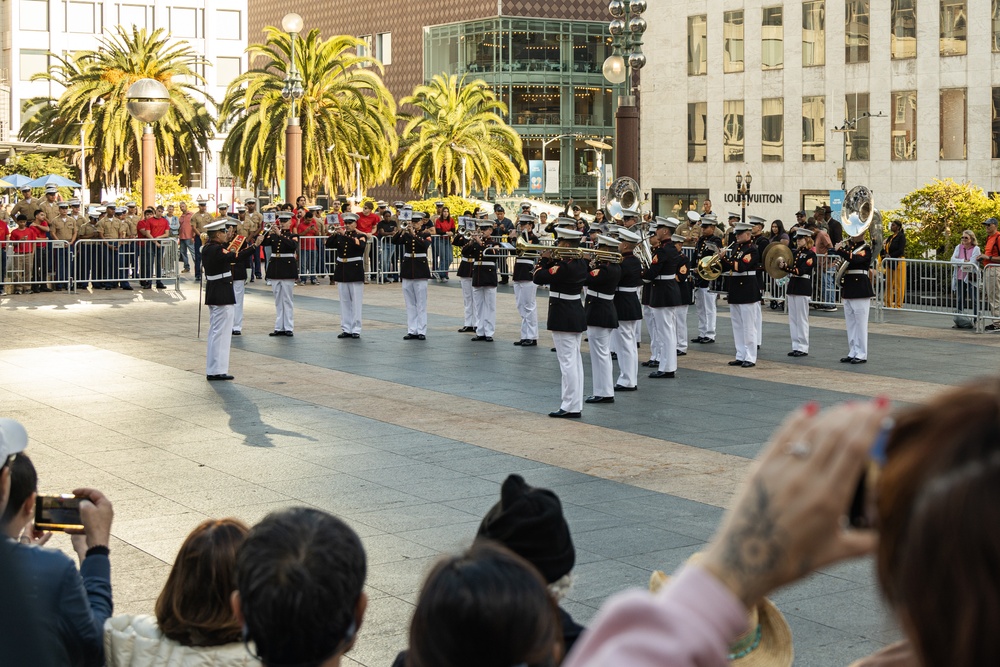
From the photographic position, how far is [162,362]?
60.1 feet

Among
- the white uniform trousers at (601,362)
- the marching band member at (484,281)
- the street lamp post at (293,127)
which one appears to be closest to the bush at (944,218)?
the marching band member at (484,281)

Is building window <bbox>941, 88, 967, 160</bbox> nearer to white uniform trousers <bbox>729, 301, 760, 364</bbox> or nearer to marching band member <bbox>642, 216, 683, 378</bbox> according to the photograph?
white uniform trousers <bbox>729, 301, 760, 364</bbox>

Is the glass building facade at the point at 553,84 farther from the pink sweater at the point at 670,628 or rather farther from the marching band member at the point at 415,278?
the pink sweater at the point at 670,628

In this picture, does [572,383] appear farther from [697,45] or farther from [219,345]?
[697,45]

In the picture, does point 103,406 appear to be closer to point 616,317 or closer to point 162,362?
point 162,362

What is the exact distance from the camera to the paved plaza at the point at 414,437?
8133 millimetres

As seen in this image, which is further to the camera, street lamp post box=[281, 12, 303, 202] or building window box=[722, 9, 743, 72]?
building window box=[722, 9, 743, 72]

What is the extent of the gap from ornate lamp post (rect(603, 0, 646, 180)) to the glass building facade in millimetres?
53946

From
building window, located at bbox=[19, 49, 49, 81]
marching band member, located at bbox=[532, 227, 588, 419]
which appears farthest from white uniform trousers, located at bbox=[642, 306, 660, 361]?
building window, located at bbox=[19, 49, 49, 81]

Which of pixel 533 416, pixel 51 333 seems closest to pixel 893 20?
pixel 51 333

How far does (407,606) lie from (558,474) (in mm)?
3714

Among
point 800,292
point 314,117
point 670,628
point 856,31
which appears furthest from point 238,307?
point 856,31

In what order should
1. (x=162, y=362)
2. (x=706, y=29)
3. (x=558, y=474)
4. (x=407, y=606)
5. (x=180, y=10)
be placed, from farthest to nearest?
(x=180, y=10), (x=706, y=29), (x=162, y=362), (x=558, y=474), (x=407, y=606)

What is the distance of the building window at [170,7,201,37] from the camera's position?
264 ft
